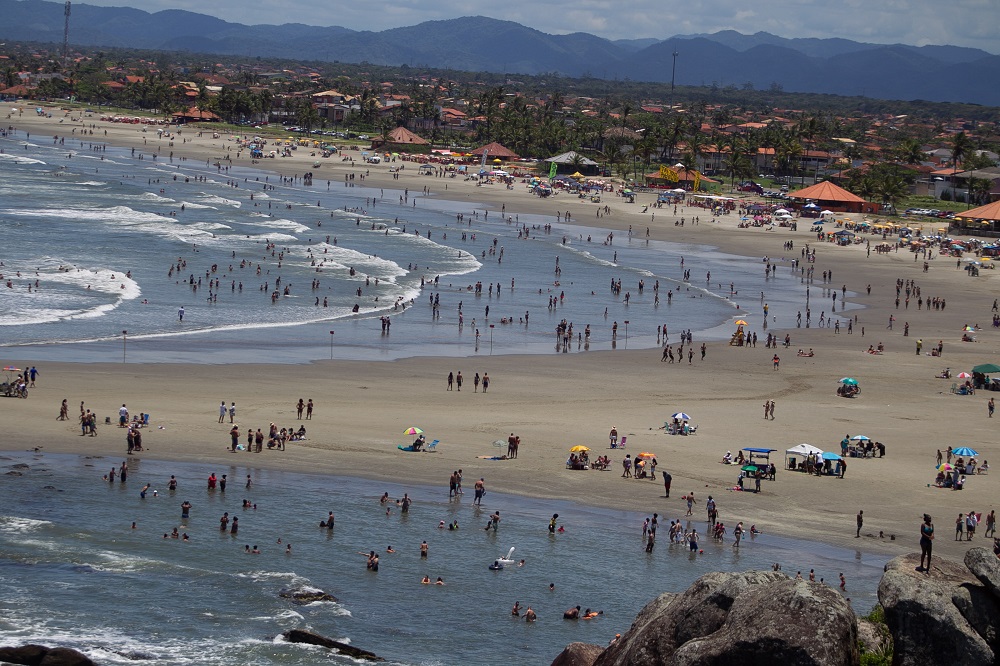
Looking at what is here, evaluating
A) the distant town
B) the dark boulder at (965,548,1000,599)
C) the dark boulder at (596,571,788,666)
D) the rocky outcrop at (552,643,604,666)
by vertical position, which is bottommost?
the rocky outcrop at (552,643,604,666)

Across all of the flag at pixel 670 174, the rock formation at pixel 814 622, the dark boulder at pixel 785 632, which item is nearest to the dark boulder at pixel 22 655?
the rock formation at pixel 814 622

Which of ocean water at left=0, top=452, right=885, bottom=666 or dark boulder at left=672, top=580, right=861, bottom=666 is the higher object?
dark boulder at left=672, top=580, right=861, bottom=666

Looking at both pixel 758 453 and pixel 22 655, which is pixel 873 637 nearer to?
pixel 22 655

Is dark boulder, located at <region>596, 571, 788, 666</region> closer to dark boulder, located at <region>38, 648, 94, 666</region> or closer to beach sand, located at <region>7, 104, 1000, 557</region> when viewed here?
dark boulder, located at <region>38, 648, 94, 666</region>

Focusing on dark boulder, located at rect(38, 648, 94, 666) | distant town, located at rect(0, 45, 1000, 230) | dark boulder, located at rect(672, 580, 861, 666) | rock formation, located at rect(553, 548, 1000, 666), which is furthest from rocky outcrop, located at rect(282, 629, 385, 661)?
distant town, located at rect(0, 45, 1000, 230)

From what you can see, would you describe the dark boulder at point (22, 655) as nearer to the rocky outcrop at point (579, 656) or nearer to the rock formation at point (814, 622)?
the rocky outcrop at point (579, 656)

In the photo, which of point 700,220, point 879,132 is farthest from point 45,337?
point 879,132
